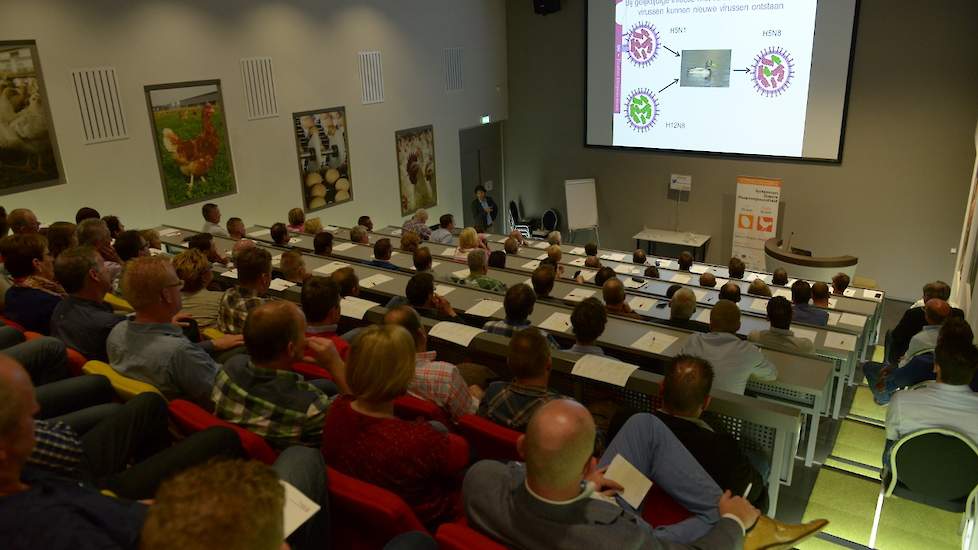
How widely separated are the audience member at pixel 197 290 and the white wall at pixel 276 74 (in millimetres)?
4022

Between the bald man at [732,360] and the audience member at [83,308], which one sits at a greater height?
the audience member at [83,308]

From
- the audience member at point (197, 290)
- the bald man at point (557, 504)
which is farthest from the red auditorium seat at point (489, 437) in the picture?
the audience member at point (197, 290)

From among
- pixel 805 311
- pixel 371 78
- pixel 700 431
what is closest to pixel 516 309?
pixel 700 431

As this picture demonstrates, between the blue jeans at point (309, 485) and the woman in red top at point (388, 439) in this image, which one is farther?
the woman in red top at point (388, 439)

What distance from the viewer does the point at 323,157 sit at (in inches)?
386

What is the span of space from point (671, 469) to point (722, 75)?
32.2 ft

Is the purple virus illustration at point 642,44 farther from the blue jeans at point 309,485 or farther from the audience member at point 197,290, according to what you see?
the blue jeans at point 309,485

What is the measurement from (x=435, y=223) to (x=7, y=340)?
9.42m

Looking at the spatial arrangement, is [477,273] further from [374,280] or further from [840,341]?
[840,341]

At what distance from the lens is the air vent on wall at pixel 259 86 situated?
28.3 feet

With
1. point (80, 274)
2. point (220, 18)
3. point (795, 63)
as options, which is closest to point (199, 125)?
point (220, 18)

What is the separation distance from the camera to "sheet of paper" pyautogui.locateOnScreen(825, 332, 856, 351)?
432 centimetres

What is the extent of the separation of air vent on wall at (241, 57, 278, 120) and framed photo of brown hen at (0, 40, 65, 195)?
250cm

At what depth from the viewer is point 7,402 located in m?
1.45
